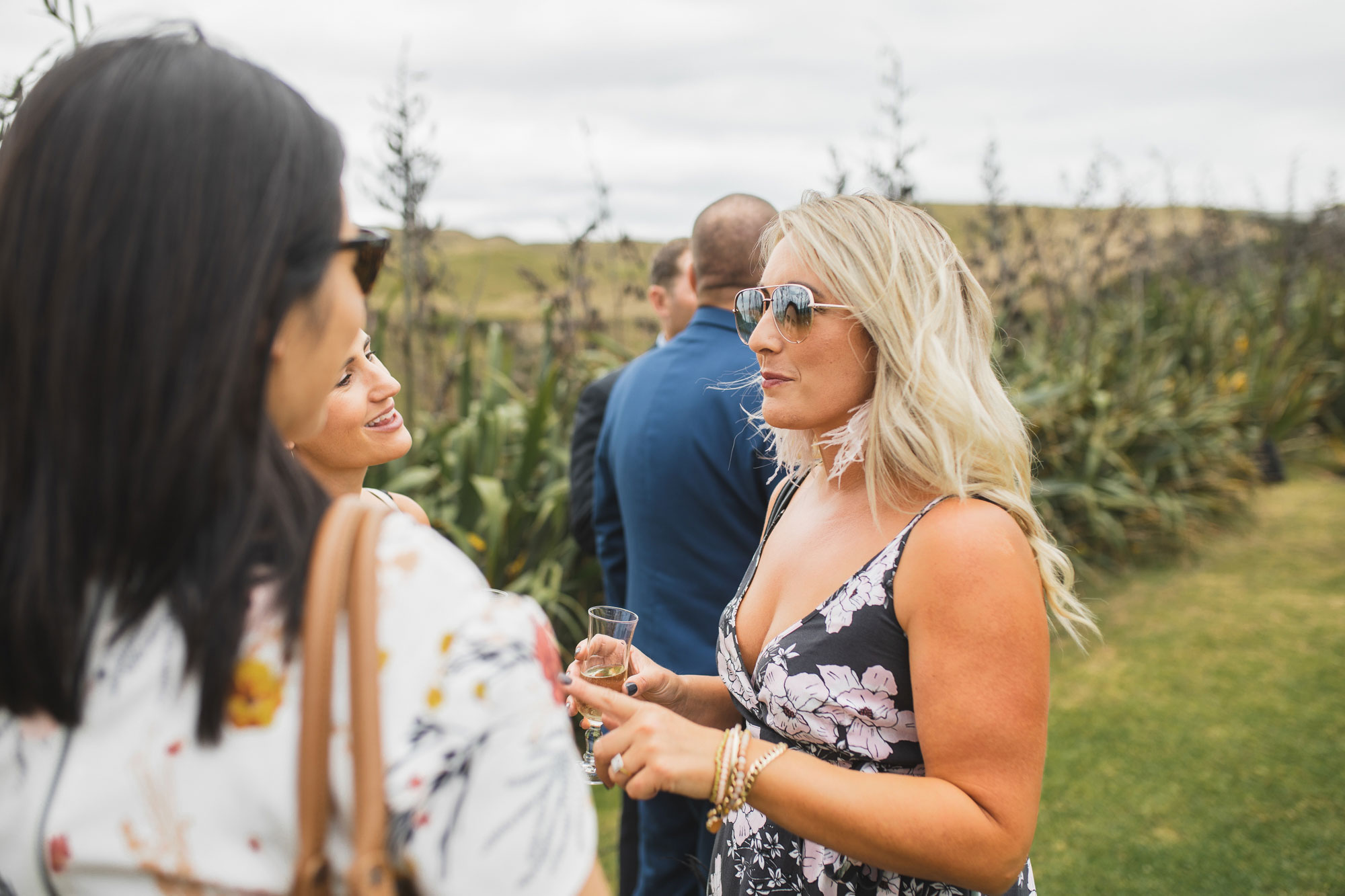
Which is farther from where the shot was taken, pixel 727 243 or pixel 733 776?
pixel 727 243

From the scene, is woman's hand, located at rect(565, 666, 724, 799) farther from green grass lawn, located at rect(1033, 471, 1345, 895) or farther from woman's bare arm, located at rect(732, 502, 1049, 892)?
green grass lawn, located at rect(1033, 471, 1345, 895)

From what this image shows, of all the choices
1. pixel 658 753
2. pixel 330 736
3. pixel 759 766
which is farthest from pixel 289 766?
pixel 759 766

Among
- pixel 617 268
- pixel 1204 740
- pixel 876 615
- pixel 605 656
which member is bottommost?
pixel 1204 740

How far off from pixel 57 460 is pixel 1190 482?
8.23m

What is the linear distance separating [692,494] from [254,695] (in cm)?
220

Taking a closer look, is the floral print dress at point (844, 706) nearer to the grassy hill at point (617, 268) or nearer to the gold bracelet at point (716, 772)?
the gold bracelet at point (716, 772)

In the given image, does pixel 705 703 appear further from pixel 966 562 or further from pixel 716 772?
pixel 966 562

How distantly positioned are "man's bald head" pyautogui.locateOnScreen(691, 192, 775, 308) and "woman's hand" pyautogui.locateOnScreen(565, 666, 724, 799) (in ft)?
6.42

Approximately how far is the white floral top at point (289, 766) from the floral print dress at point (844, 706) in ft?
2.64

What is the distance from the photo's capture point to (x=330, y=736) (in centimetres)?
74

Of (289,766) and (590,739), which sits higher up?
(289,766)

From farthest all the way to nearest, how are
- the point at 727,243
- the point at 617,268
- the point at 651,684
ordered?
1. the point at 617,268
2. the point at 727,243
3. the point at 651,684

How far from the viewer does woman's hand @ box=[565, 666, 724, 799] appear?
137 cm

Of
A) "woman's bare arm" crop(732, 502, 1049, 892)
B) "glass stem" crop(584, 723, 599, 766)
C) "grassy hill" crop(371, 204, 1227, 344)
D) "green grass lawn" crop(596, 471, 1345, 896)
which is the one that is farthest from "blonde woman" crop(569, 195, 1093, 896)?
"green grass lawn" crop(596, 471, 1345, 896)
